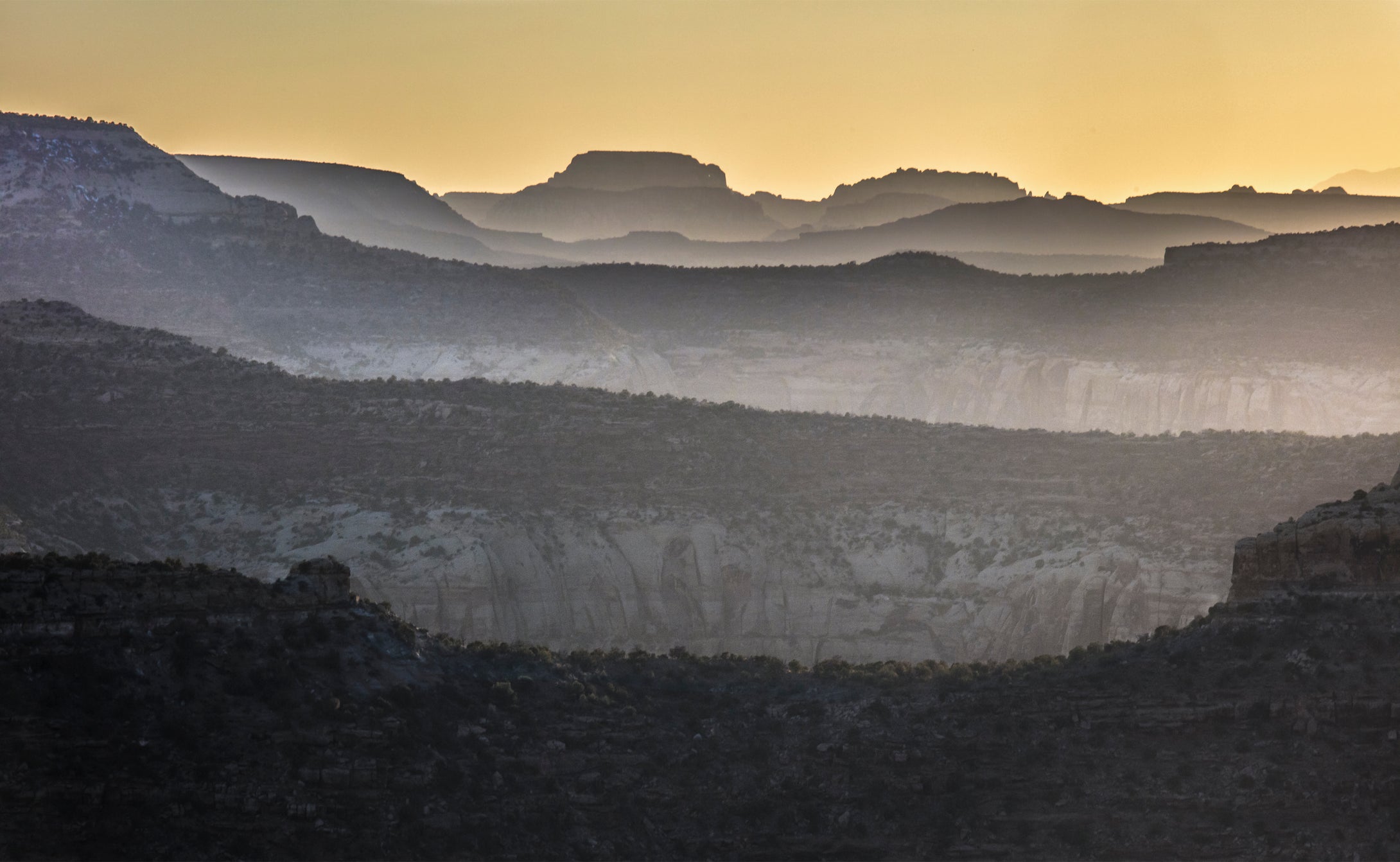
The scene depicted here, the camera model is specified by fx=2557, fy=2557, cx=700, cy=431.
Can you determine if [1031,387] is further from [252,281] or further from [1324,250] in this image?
[252,281]

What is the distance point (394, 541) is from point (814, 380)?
66.0 m

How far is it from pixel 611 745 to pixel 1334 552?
37.8 feet

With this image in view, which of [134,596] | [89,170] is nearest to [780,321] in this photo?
[89,170]

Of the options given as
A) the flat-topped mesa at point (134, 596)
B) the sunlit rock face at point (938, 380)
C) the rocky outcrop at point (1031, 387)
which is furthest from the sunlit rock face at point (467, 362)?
the flat-topped mesa at point (134, 596)

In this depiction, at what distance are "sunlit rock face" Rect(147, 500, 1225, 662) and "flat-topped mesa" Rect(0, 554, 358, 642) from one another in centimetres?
2518

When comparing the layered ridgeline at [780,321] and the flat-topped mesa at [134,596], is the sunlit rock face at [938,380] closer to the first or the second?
the layered ridgeline at [780,321]

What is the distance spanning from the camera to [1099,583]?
63656 millimetres

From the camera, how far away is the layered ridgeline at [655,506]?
65062 millimetres

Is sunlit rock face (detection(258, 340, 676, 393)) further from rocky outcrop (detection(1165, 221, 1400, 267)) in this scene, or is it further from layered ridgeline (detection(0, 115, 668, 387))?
rocky outcrop (detection(1165, 221, 1400, 267))

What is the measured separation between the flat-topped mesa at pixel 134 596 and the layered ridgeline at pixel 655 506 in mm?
22397

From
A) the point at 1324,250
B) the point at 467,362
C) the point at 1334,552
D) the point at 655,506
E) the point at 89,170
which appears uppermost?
the point at 1324,250

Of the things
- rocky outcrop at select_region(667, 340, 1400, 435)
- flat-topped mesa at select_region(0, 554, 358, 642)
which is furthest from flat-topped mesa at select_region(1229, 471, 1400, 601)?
rocky outcrop at select_region(667, 340, 1400, 435)

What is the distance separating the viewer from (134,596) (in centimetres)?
3762

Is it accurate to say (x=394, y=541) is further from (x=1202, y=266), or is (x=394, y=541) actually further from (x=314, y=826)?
(x=1202, y=266)
